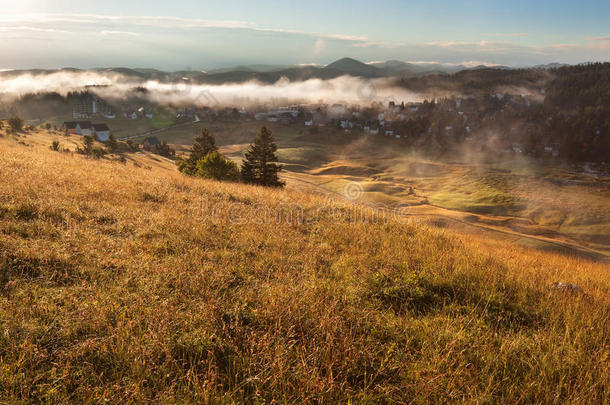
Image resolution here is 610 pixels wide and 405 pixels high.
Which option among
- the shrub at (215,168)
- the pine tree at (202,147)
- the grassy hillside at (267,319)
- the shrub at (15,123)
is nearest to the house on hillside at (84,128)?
the shrub at (15,123)

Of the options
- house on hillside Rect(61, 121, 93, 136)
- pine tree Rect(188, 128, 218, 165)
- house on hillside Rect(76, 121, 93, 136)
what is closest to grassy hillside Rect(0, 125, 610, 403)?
pine tree Rect(188, 128, 218, 165)

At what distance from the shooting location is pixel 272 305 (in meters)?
4.29

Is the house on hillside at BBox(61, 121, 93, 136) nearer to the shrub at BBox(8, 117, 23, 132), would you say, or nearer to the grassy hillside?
the shrub at BBox(8, 117, 23, 132)

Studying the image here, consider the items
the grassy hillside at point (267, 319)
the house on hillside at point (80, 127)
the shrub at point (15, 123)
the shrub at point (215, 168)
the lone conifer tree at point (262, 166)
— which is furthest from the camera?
the house on hillside at point (80, 127)

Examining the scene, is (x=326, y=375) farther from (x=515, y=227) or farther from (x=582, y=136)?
(x=582, y=136)

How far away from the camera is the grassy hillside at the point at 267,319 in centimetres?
311

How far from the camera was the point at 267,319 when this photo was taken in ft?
13.5

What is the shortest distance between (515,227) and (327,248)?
300 ft

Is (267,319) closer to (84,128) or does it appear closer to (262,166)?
(262,166)

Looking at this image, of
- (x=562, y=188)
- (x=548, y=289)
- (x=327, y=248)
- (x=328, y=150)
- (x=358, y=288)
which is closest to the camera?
(x=358, y=288)

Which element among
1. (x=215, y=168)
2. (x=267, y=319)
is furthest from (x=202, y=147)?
(x=267, y=319)

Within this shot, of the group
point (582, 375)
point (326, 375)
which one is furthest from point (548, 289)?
point (326, 375)

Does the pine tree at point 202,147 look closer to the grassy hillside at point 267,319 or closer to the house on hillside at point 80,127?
the grassy hillside at point 267,319

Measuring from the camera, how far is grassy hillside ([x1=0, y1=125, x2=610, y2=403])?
10.2ft
